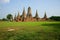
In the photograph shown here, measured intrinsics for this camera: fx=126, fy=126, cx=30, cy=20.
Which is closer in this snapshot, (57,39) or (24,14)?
(57,39)

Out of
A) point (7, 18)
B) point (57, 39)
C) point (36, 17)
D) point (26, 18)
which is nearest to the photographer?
point (57, 39)

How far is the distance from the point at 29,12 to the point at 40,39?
96.6 m

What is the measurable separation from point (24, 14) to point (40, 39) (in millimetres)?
92694

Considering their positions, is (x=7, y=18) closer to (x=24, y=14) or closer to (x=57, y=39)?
(x=24, y=14)

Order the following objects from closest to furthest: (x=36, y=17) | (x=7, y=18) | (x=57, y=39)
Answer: (x=57, y=39) → (x=36, y=17) → (x=7, y=18)

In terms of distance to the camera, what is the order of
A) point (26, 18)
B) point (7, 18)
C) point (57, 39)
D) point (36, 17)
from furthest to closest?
1. point (7, 18)
2. point (36, 17)
3. point (26, 18)
4. point (57, 39)

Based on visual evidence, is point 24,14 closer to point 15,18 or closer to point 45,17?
point 15,18

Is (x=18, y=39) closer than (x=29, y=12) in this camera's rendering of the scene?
Yes

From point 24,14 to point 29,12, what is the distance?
605 cm

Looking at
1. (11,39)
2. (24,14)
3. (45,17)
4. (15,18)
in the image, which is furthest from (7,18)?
(11,39)

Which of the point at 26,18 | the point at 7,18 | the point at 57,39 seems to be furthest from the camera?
the point at 7,18

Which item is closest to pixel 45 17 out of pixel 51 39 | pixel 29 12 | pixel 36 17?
pixel 36 17

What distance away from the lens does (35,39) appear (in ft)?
42.8

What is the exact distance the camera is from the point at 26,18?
104000 millimetres
